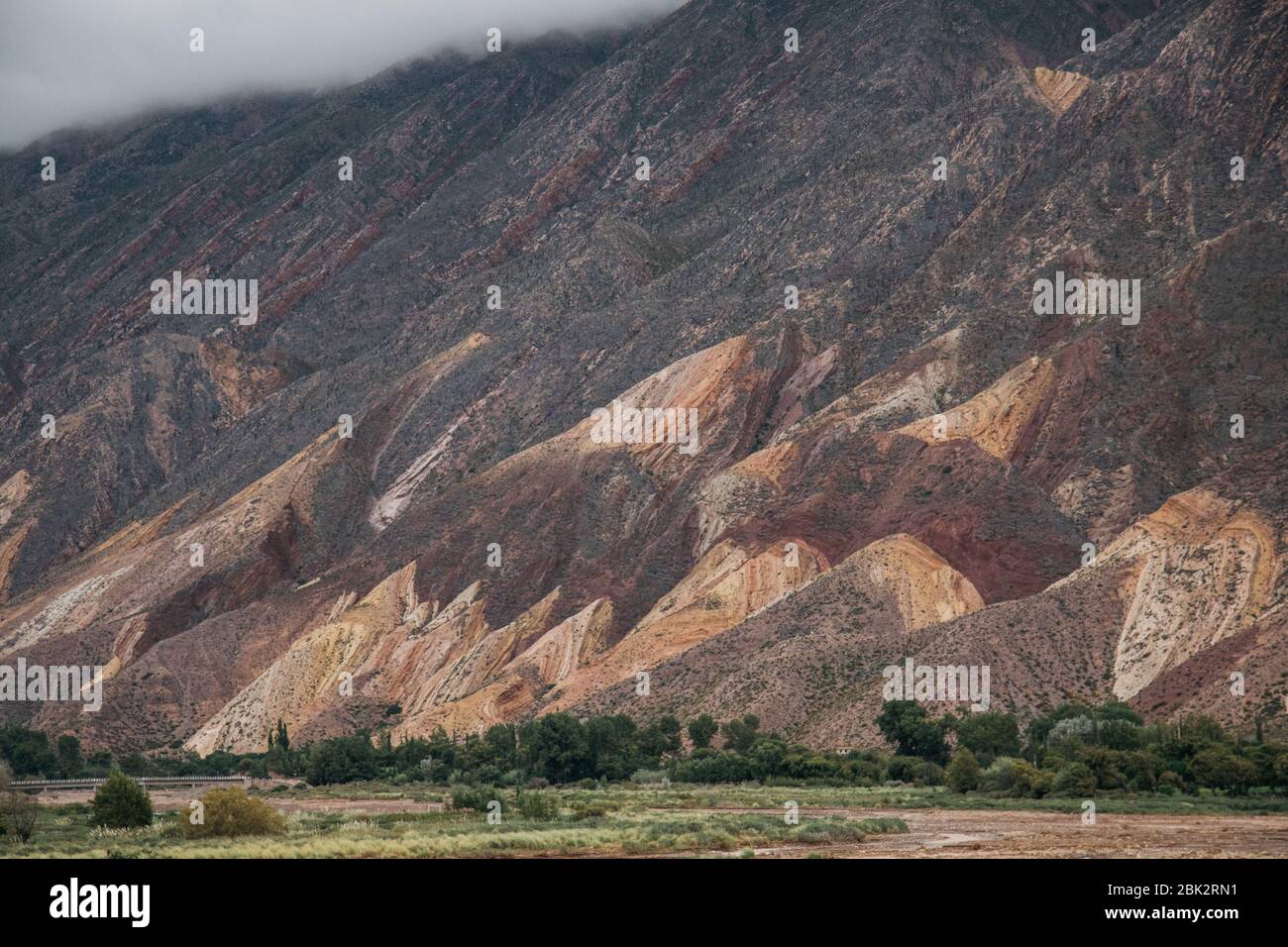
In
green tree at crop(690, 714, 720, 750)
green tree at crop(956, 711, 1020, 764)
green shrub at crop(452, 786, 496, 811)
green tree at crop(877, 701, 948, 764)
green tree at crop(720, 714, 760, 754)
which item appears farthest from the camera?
green tree at crop(690, 714, 720, 750)

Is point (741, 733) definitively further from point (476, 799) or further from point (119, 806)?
point (119, 806)

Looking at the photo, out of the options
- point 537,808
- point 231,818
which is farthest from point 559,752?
point 231,818

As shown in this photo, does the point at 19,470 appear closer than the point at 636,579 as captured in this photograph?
No

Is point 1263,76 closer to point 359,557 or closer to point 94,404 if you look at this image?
point 359,557

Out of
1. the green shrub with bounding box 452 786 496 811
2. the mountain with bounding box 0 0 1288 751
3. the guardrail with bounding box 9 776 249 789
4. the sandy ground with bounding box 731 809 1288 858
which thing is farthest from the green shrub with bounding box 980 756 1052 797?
the guardrail with bounding box 9 776 249 789

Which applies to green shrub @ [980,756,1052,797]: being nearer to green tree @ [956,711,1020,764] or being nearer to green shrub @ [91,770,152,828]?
green tree @ [956,711,1020,764]

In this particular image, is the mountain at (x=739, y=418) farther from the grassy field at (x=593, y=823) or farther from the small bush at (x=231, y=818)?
the small bush at (x=231, y=818)
